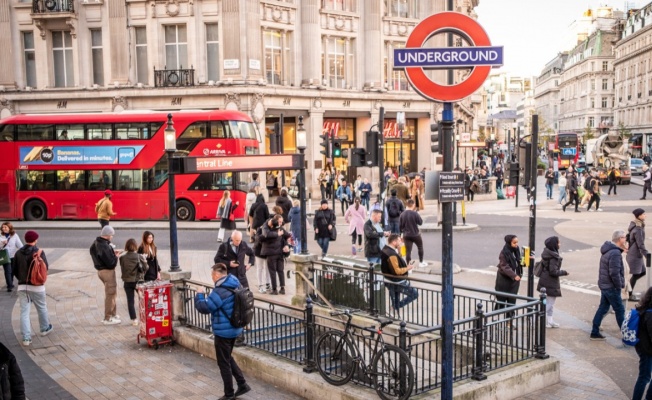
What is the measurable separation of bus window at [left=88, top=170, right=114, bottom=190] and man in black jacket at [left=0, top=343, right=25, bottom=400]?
22.0 meters

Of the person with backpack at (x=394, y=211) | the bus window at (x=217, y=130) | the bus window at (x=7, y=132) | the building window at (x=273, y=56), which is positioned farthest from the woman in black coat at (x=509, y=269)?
the building window at (x=273, y=56)

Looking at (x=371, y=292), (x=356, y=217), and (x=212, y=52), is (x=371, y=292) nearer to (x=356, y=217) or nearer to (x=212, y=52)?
(x=356, y=217)

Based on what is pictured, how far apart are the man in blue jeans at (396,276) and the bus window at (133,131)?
17.4 metres

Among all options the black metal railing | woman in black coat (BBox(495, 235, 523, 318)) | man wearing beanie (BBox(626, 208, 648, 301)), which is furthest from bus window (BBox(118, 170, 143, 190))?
man wearing beanie (BBox(626, 208, 648, 301))

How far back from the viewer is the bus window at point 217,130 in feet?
82.1

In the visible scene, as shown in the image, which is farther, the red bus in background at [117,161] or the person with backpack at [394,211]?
the red bus in background at [117,161]

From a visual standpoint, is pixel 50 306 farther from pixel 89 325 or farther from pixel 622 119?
pixel 622 119

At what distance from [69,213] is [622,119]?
308 feet

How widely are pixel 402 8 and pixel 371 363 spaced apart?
36615mm

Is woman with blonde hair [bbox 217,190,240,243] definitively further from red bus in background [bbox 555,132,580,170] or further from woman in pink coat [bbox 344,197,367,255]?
red bus in background [bbox 555,132,580,170]

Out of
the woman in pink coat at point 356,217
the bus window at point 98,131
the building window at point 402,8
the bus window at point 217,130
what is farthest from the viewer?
the building window at point 402,8

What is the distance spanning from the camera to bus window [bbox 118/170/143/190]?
25.8m

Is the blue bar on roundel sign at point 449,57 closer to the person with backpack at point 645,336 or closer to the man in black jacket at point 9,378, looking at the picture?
the person with backpack at point 645,336

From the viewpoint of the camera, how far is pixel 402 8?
40.9 meters
